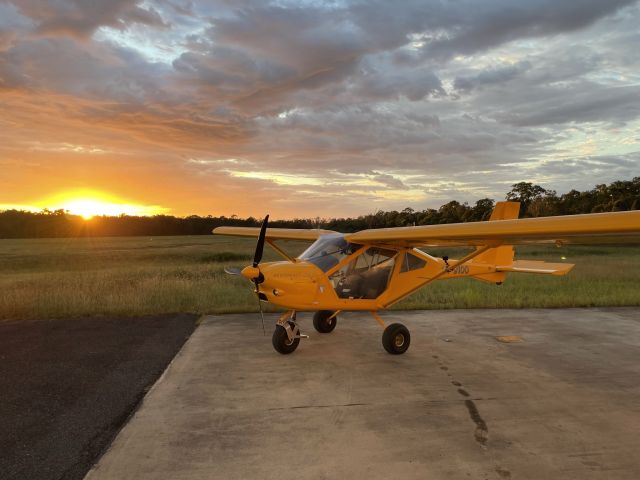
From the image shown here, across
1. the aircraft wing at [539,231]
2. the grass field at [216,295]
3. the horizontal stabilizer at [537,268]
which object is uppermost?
the aircraft wing at [539,231]

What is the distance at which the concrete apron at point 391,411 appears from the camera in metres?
4.36

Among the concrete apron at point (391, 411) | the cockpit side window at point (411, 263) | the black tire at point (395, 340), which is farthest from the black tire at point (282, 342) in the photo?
the cockpit side window at point (411, 263)

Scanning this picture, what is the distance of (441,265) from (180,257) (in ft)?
105

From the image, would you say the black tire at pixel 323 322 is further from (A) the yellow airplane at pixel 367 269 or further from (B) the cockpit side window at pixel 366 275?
(B) the cockpit side window at pixel 366 275

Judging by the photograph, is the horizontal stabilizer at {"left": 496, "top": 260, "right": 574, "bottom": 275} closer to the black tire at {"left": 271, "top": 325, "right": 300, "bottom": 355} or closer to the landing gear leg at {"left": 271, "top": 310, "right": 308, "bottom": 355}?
the landing gear leg at {"left": 271, "top": 310, "right": 308, "bottom": 355}

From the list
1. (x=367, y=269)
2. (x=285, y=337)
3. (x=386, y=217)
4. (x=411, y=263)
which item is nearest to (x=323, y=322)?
(x=285, y=337)

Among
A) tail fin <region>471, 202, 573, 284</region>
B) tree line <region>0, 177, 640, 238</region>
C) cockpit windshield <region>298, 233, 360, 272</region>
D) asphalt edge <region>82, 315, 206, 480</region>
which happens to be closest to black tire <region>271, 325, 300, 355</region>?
cockpit windshield <region>298, 233, 360, 272</region>

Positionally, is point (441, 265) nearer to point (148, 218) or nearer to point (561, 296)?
point (561, 296)

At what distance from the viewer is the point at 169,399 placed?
20.2 feet

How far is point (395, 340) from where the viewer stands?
8102mm

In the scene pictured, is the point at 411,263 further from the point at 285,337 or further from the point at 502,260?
the point at 502,260

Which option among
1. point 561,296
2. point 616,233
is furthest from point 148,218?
point 616,233

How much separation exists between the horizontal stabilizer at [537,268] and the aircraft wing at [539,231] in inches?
132

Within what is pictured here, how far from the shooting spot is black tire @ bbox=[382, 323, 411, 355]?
8.07 meters
